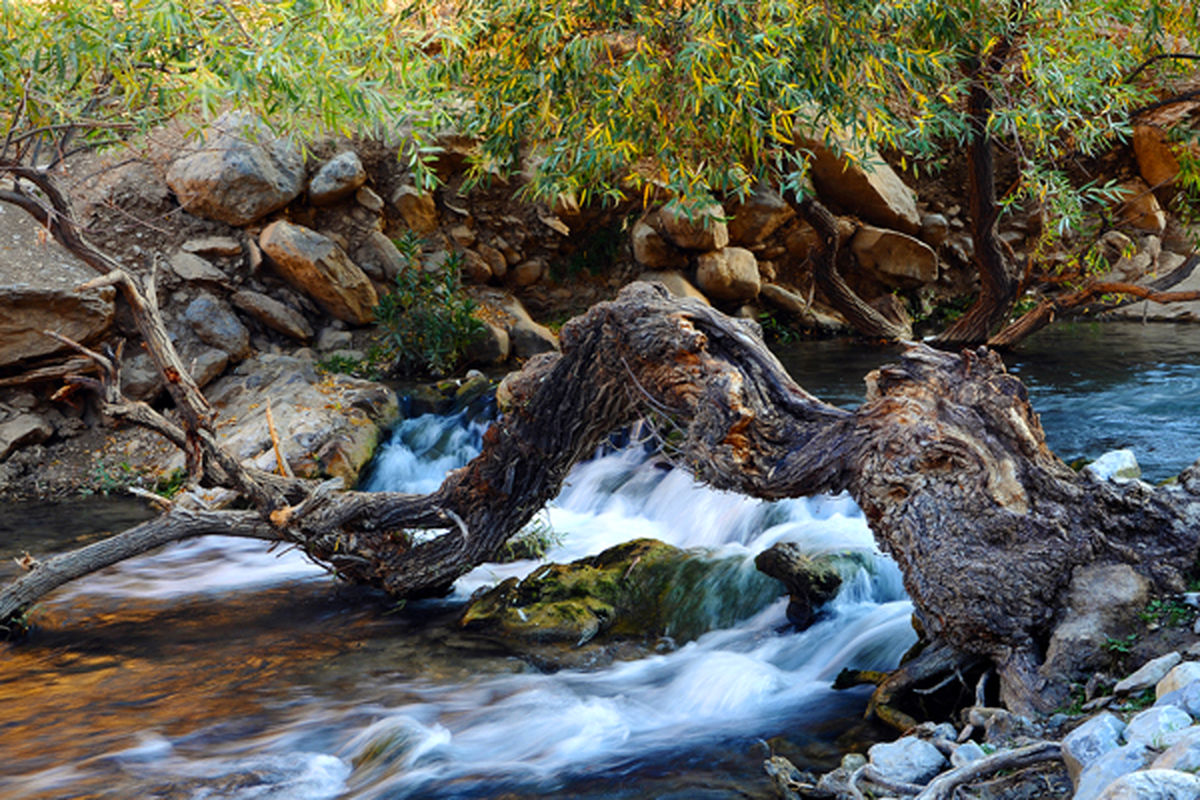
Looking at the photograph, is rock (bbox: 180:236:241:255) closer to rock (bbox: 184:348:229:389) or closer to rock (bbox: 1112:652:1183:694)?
rock (bbox: 184:348:229:389)

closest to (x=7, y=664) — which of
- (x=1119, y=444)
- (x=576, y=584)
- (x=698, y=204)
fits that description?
(x=576, y=584)

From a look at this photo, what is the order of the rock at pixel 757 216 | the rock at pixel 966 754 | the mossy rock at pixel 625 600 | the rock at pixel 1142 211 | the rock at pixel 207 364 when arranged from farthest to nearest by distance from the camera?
the rock at pixel 1142 211 → the rock at pixel 757 216 → the rock at pixel 207 364 → the mossy rock at pixel 625 600 → the rock at pixel 966 754

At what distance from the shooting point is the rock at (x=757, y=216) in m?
14.7

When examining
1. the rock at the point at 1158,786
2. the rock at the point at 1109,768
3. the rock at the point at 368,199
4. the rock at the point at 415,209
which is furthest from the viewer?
the rock at the point at 415,209

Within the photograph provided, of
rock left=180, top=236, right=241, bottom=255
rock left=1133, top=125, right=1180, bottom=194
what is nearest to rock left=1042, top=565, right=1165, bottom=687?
rock left=180, top=236, right=241, bottom=255

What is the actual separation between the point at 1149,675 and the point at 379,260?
11459mm

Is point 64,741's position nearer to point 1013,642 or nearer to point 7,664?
point 7,664

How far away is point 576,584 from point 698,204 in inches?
122

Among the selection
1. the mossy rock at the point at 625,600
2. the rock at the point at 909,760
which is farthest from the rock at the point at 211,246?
the rock at the point at 909,760

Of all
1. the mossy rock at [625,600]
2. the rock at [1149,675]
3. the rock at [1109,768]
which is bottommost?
the mossy rock at [625,600]

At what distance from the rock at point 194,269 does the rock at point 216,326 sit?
25 cm

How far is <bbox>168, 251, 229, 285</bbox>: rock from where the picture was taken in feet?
39.4

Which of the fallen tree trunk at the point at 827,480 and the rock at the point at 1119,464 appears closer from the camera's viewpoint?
the fallen tree trunk at the point at 827,480

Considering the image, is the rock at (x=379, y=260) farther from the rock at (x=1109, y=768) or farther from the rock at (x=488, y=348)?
the rock at (x=1109, y=768)
